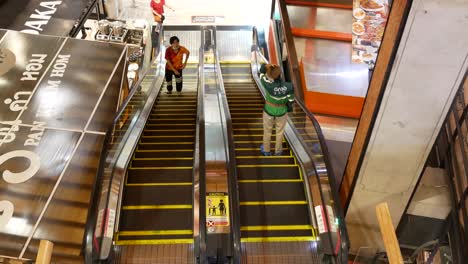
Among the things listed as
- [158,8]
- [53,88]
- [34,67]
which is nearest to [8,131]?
[53,88]

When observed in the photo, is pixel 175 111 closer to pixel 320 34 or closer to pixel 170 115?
pixel 170 115

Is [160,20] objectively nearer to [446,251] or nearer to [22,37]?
[22,37]

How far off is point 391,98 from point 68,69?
214 inches

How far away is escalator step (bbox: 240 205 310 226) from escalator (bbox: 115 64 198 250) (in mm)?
646

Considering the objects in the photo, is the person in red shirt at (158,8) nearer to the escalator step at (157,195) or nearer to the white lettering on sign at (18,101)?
the white lettering on sign at (18,101)

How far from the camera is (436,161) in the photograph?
7.00m

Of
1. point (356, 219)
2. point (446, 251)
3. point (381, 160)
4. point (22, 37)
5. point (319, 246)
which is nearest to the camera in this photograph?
point (319, 246)

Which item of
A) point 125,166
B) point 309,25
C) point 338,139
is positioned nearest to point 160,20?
point 309,25

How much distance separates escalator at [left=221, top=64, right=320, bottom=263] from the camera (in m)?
4.60

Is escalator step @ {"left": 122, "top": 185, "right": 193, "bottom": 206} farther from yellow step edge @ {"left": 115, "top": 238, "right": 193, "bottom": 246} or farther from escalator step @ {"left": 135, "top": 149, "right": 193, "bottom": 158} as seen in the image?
escalator step @ {"left": 135, "top": 149, "right": 193, "bottom": 158}

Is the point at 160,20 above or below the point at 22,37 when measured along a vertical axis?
above

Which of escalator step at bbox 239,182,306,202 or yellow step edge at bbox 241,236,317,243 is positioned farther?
escalator step at bbox 239,182,306,202

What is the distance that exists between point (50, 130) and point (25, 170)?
0.87m

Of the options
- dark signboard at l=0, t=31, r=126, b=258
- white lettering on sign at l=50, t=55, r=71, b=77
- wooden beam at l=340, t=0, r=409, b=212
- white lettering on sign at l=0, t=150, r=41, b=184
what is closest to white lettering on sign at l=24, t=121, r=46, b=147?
dark signboard at l=0, t=31, r=126, b=258
